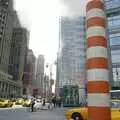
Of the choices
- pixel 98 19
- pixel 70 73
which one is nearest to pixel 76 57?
pixel 70 73

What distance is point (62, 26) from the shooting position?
122750mm

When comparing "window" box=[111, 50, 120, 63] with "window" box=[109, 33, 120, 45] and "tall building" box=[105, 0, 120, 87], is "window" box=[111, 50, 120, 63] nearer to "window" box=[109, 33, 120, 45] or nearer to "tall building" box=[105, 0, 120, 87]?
"tall building" box=[105, 0, 120, 87]

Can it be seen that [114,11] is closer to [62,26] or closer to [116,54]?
[116,54]

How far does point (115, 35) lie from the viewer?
9438 cm

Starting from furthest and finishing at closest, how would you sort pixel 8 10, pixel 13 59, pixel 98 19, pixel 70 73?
pixel 13 59 < pixel 8 10 < pixel 70 73 < pixel 98 19

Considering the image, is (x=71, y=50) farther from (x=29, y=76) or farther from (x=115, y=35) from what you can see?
(x=29, y=76)

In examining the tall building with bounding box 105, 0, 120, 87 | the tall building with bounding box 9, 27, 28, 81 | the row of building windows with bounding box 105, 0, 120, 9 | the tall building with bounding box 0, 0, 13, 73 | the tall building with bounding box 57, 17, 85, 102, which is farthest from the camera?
the tall building with bounding box 9, 27, 28, 81

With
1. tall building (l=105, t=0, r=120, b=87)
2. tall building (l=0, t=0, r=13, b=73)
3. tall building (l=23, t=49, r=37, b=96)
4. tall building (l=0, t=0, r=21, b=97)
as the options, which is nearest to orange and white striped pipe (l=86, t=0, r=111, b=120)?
tall building (l=105, t=0, r=120, b=87)

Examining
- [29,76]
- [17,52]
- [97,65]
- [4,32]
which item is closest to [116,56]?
[4,32]

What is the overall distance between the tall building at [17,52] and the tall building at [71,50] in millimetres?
56900

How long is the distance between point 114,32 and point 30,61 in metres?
103

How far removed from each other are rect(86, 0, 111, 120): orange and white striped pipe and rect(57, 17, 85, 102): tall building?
106981 millimetres

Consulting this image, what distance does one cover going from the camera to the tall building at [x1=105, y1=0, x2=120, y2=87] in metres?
91.1

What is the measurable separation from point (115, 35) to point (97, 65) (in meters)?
90.2
